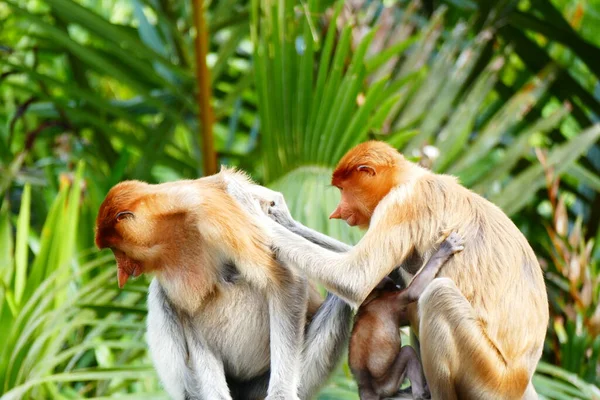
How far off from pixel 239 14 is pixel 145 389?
74.4 inches

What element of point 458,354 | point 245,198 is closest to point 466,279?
point 458,354

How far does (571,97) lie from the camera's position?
17.0ft

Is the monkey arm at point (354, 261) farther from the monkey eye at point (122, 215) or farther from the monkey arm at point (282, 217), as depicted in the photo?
the monkey eye at point (122, 215)

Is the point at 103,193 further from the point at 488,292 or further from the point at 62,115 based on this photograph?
the point at 488,292

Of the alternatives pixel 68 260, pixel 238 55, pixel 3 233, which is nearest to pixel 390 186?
pixel 68 260

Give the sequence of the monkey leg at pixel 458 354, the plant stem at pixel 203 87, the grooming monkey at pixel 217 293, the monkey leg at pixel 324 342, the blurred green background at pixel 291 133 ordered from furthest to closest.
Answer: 1. the plant stem at pixel 203 87
2. the blurred green background at pixel 291 133
3. the monkey leg at pixel 324 342
4. the grooming monkey at pixel 217 293
5. the monkey leg at pixel 458 354

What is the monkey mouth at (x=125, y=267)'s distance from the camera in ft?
8.14

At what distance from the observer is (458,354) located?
2410mm

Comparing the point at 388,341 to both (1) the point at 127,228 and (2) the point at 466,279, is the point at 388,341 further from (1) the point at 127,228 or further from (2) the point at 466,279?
(1) the point at 127,228

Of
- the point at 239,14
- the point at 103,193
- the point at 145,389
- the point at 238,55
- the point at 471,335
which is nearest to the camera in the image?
the point at 471,335

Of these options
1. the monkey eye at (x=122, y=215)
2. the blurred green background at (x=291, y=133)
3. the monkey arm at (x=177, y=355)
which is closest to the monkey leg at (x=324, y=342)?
the blurred green background at (x=291, y=133)

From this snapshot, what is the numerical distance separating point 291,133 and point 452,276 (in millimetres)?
1445

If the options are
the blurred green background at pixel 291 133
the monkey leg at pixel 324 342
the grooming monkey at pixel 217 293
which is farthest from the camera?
the blurred green background at pixel 291 133

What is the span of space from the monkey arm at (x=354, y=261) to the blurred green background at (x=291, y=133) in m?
0.48
